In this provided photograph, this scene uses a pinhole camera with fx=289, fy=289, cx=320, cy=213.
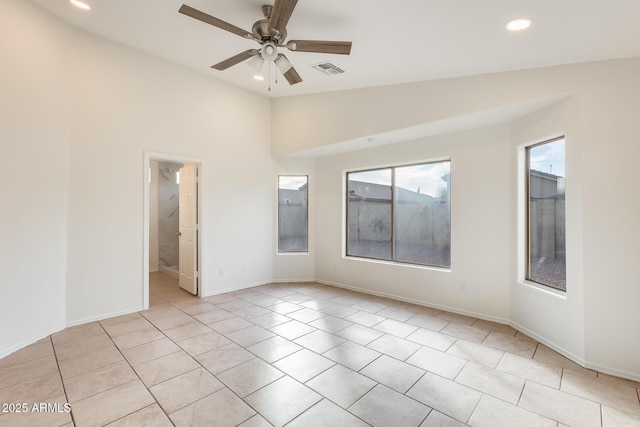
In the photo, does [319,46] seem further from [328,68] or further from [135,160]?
[135,160]

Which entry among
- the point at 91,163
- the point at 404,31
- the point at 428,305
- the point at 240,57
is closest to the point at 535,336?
the point at 428,305

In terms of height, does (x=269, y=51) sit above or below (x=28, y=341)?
above

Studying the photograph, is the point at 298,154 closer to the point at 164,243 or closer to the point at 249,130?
the point at 249,130

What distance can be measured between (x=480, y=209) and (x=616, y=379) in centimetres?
211

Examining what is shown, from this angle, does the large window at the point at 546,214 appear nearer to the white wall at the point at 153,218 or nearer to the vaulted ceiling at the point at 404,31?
the vaulted ceiling at the point at 404,31

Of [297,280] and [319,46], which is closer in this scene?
[319,46]

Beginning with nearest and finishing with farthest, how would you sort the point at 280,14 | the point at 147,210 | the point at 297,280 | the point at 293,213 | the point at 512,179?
the point at 280,14 → the point at 512,179 → the point at 147,210 → the point at 297,280 → the point at 293,213

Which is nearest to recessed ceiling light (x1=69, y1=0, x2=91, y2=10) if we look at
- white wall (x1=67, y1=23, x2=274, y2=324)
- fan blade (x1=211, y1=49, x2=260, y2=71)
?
white wall (x1=67, y1=23, x2=274, y2=324)

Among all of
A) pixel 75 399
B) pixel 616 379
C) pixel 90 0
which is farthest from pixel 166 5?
pixel 616 379

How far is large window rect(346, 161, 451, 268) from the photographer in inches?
177

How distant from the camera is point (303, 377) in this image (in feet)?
8.39

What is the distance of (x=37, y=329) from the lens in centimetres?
319

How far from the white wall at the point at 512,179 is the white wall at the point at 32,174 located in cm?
329

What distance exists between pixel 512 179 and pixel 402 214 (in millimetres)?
1733
